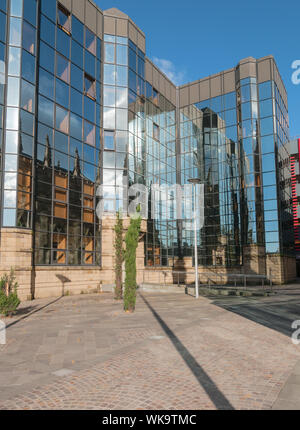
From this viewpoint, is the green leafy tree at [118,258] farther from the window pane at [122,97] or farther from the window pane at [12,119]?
the window pane at [122,97]

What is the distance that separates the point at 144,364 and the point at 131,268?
26.5 feet

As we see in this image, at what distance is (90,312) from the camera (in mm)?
15328

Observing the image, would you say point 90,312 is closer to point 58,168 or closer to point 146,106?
point 58,168

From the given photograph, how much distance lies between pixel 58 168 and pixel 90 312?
12127mm

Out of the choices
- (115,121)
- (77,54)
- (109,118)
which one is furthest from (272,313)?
(77,54)

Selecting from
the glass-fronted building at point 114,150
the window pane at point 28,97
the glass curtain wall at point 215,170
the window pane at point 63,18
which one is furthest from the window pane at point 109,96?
the glass curtain wall at point 215,170

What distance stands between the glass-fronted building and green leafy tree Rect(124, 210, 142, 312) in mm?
7775

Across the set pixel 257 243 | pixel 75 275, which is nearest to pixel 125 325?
pixel 75 275

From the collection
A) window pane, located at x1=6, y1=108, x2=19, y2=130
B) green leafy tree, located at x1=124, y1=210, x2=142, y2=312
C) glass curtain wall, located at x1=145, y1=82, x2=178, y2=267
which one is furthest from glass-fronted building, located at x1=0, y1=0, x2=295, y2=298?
green leafy tree, located at x1=124, y1=210, x2=142, y2=312

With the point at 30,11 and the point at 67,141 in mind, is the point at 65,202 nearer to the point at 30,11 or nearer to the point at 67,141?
the point at 67,141

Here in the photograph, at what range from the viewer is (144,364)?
720 cm

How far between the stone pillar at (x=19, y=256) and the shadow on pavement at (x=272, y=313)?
11.3 metres

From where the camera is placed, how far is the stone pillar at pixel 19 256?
19.0 metres
